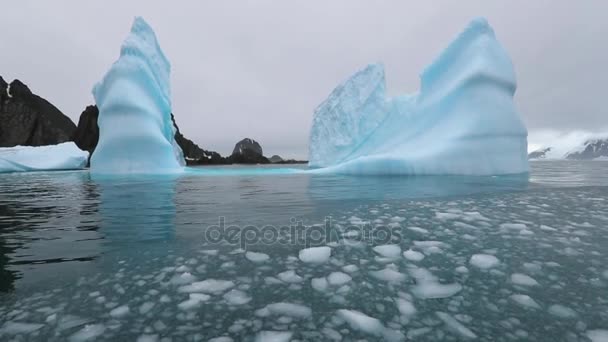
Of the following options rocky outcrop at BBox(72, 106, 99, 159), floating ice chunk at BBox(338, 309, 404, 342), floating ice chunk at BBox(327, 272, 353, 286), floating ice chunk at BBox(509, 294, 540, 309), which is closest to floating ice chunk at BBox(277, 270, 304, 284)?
floating ice chunk at BBox(327, 272, 353, 286)

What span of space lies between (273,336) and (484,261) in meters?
1.70

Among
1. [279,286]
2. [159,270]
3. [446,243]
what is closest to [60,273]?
[159,270]

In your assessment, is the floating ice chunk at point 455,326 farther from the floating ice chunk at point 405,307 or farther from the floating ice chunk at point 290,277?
the floating ice chunk at point 290,277

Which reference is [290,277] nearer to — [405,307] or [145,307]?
[405,307]

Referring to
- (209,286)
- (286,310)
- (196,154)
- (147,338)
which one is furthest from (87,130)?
(286,310)

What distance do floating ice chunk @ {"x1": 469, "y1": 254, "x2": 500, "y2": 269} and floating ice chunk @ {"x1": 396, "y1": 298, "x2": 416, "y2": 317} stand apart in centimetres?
82

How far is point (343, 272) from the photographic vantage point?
205 cm

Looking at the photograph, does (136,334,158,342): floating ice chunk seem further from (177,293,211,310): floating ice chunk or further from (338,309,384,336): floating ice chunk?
(338,309,384,336): floating ice chunk

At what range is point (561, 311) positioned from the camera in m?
1.53

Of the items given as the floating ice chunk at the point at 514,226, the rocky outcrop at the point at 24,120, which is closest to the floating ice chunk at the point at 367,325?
the floating ice chunk at the point at 514,226

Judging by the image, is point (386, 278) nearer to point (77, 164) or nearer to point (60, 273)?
point (60, 273)

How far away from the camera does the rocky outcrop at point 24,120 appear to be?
44.7 m

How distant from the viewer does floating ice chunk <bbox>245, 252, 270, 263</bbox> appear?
7.53ft

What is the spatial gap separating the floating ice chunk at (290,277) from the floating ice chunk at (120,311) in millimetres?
866
